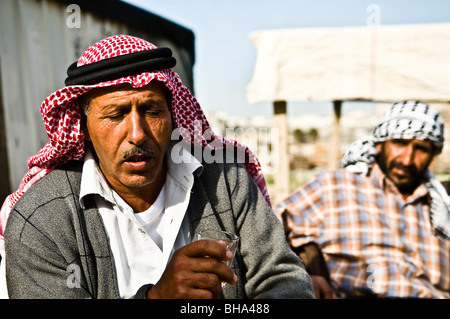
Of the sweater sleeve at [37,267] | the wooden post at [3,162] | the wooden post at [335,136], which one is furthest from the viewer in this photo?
the wooden post at [335,136]

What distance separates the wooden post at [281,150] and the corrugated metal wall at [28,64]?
2.34m

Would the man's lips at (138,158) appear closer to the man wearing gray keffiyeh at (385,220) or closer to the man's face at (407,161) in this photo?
the man wearing gray keffiyeh at (385,220)

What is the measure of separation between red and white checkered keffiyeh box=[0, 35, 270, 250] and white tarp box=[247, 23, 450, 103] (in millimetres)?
2714

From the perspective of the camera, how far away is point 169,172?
93.3 inches

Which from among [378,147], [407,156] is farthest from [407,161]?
[378,147]

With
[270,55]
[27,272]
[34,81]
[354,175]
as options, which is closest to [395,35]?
[270,55]

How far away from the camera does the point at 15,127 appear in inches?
168

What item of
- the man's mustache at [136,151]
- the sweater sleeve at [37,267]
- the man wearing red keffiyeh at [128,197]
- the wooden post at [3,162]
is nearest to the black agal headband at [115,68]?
the man wearing red keffiyeh at [128,197]

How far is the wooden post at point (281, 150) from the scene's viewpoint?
5199mm

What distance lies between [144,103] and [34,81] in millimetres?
2880

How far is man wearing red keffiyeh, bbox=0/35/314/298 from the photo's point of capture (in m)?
1.93

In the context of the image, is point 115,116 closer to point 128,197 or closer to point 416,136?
point 128,197

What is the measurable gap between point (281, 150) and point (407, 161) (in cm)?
204
